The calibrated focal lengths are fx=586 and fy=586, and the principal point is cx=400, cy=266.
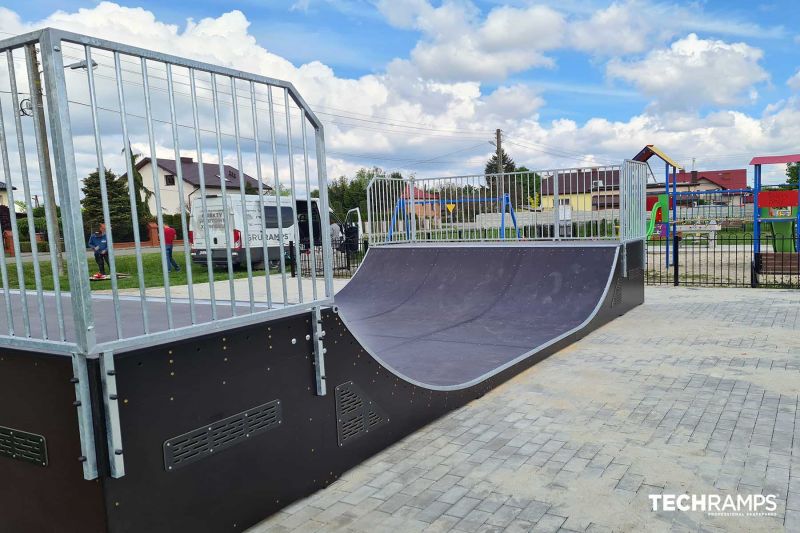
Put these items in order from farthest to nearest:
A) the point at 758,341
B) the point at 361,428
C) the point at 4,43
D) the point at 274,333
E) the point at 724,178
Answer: the point at 724,178
the point at 758,341
the point at 361,428
the point at 274,333
the point at 4,43

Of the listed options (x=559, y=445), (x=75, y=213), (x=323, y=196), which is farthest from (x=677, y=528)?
(x=75, y=213)

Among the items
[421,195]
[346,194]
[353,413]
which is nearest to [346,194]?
[346,194]

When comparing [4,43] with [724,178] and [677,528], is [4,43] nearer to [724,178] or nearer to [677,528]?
[677,528]

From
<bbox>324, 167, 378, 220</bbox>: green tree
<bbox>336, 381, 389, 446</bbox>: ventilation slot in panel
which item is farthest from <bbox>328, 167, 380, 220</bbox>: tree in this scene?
<bbox>336, 381, 389, 446</bbox>: ventilation slot in panel

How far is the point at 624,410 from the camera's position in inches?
194

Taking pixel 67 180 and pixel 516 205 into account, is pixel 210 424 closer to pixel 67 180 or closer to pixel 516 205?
pixel 67 180

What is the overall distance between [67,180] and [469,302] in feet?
24.3

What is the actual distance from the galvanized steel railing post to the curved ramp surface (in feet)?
11.9

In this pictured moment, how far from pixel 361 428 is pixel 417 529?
100cm

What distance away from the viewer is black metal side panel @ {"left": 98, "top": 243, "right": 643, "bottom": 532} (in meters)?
2.61

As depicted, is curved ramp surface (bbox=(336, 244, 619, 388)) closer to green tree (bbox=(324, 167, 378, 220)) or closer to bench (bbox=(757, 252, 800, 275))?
bench (bbox=(757, 252, 800, 275))

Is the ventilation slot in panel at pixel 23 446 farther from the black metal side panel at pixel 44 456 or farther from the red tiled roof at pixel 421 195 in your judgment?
the red tiled roof at pixel 421 195

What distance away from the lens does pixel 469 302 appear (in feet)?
30.4

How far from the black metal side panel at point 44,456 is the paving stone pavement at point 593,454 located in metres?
1.00
